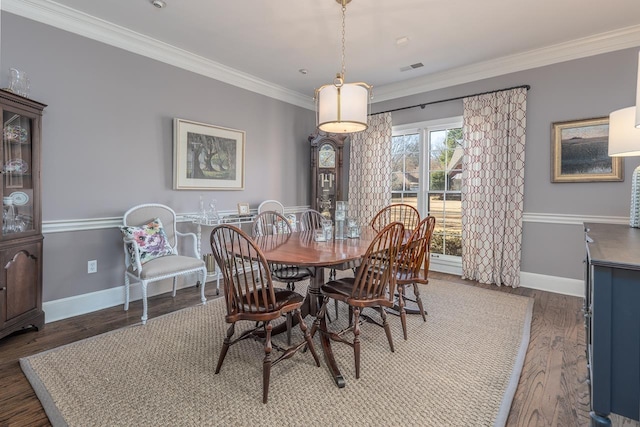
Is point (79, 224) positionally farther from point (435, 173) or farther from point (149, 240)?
point (435, 173)

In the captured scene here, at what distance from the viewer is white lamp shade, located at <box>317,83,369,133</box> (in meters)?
2.39

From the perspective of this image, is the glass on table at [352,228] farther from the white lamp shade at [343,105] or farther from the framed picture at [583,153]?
the framed picture at [583,153]

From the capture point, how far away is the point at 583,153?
11.0 ft

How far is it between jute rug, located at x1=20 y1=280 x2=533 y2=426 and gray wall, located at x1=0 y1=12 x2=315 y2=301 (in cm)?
98

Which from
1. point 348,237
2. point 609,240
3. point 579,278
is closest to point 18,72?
point 348,237

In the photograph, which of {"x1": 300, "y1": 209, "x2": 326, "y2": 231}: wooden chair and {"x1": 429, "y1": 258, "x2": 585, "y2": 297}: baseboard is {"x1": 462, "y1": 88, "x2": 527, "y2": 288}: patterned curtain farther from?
{"x1": 300, "y1": 209, "x2": 326, "y2": 231}: wooden chair

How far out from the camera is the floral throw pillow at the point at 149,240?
2.89m

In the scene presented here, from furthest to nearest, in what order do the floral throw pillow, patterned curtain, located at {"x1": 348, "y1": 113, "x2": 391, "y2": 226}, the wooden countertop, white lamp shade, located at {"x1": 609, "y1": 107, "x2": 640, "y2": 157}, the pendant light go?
patterned curtain, located at {"x1": 348, "y1": 113, "x2": 391, "y2": 226} < the floral throw pillow < the pendant light < white lamp shade, located at {"x1": 609, "y1": 107, "x2": 640, "y2": 157} < the wooden countertop

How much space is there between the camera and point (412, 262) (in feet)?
8.48

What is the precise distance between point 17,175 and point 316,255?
2448mm

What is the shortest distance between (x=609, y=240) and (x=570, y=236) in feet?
7.38

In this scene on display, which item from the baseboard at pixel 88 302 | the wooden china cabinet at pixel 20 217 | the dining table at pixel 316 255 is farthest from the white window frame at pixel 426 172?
the wooden china cabinet at pixel 20 217

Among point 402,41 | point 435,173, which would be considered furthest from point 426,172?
point 402,41

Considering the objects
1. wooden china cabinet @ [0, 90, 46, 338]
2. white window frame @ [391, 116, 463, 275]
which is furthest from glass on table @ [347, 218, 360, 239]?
wooden china cabinet @ [0, 90, 46, 338]
